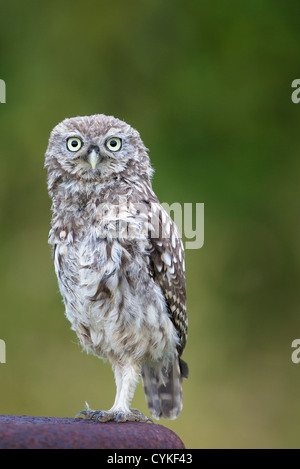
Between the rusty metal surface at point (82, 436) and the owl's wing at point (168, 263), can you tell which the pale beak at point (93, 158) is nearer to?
the owl's wing at point (168, 263)

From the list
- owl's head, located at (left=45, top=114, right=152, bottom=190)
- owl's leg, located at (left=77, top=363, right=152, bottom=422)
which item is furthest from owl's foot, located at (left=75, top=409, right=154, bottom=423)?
owl's head, located at (left=45, top=114, right=152, bottom=190)

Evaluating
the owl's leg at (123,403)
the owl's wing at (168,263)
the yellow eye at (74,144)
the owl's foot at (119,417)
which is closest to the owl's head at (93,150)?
the yellow eye at (74,144)

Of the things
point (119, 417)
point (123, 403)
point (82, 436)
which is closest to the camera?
point (82, 436)

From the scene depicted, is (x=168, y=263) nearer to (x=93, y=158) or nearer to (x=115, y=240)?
(x=115, y=240)

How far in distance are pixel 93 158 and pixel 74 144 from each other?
12cm

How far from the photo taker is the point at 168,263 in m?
2.58

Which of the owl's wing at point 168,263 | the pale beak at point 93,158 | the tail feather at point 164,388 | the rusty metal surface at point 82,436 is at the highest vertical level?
the pale beak at point 93,158

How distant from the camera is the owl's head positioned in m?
2.43

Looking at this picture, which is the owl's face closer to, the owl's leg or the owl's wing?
the owl's wing

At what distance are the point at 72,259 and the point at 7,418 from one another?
0.62 metres

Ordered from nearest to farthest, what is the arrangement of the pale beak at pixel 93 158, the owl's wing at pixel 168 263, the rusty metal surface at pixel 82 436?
1. the rusty metal surface at pixel 82 436
2. the pale beak at pixel 93 158
3. the owl's wing at pixel 168 263

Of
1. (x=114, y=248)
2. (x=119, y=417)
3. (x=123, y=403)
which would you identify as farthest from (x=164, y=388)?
(x=114, y=248)

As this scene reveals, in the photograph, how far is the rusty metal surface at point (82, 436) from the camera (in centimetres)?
176
